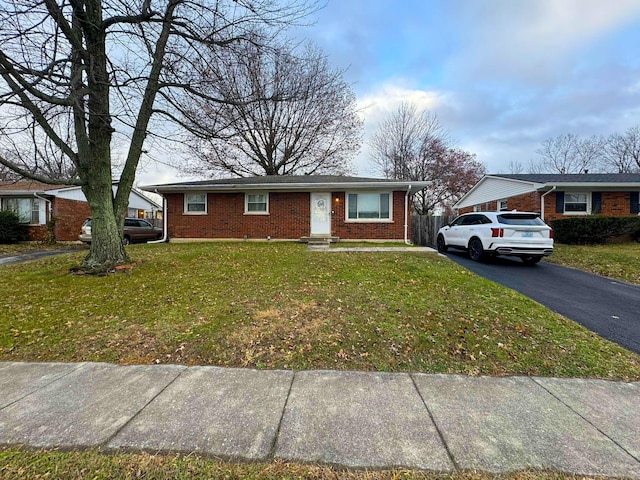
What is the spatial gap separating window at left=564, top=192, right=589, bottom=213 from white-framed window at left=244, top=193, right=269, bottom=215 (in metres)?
14.9

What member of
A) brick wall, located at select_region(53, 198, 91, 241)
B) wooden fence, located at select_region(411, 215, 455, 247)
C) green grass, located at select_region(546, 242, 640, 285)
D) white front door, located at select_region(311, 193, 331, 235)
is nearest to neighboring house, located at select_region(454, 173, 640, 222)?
green grass, located at select_region(546, 242, 640, 285)

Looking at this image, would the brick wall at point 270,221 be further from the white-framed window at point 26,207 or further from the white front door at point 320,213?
the white-framed window at point 26,207

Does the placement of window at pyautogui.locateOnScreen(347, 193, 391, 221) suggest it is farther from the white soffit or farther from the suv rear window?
the white soffit

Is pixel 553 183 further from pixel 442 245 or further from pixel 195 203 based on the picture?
pixel 195 203

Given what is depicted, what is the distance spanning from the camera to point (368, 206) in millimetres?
12633

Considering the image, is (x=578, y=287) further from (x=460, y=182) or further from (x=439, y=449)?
(x=460, y=182)

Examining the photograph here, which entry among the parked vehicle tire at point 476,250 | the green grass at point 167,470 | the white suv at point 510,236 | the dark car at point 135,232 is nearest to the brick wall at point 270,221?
the dark car at point 135,232

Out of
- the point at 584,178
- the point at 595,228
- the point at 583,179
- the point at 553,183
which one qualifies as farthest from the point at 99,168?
the point at 584,178

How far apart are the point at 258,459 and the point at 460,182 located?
93.7ft

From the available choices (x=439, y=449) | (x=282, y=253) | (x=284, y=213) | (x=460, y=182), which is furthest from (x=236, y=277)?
(x=460, y=182)

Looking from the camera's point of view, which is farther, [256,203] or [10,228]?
[10,228]

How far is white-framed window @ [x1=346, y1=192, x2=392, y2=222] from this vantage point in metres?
12.6

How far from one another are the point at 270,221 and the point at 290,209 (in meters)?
1.09

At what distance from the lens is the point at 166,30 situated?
679cm
